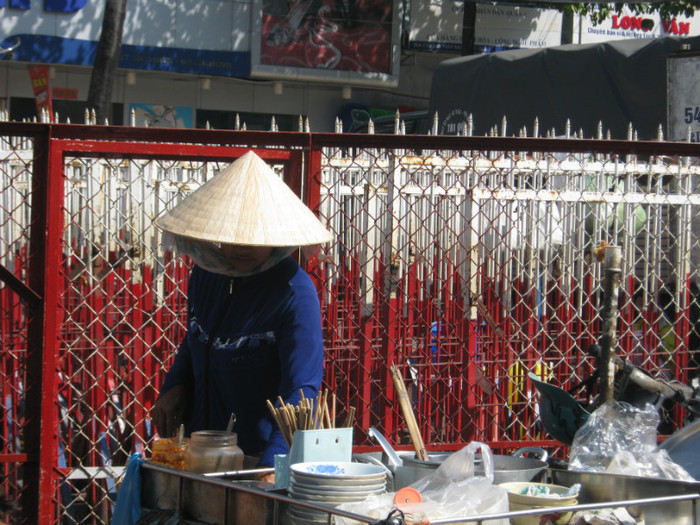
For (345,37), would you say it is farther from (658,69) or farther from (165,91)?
(658,69)

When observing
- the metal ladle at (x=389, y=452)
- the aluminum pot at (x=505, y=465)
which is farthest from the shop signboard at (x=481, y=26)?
the metal ladle at (x=389, y=452)

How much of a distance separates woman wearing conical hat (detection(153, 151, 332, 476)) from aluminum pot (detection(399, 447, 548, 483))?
424mm

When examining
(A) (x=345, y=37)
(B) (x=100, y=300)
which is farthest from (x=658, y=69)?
(A) (x=345, y=37)

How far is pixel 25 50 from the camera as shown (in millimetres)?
14656

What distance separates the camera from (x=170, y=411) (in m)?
3.21

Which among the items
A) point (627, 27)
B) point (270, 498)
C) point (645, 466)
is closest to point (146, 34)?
point (627, 27)

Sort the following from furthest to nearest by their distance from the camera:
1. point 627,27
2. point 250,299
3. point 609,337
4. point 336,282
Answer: point 627,27, point 336,282, point 609,337, point 250,299

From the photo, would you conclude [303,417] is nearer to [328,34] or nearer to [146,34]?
[146,34]

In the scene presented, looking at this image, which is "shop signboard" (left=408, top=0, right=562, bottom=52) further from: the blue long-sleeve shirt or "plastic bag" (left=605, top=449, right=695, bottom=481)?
"plastic bag" (left=605, top=449, right=695, bottom=481)

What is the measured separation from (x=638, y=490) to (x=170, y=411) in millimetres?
1664

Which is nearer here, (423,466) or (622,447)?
(423,466)

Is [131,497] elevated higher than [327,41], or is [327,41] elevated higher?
[327,41]

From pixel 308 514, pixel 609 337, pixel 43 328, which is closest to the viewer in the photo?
pixel 308 514

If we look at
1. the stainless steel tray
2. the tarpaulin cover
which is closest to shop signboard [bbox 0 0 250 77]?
the tarpaulin cover
